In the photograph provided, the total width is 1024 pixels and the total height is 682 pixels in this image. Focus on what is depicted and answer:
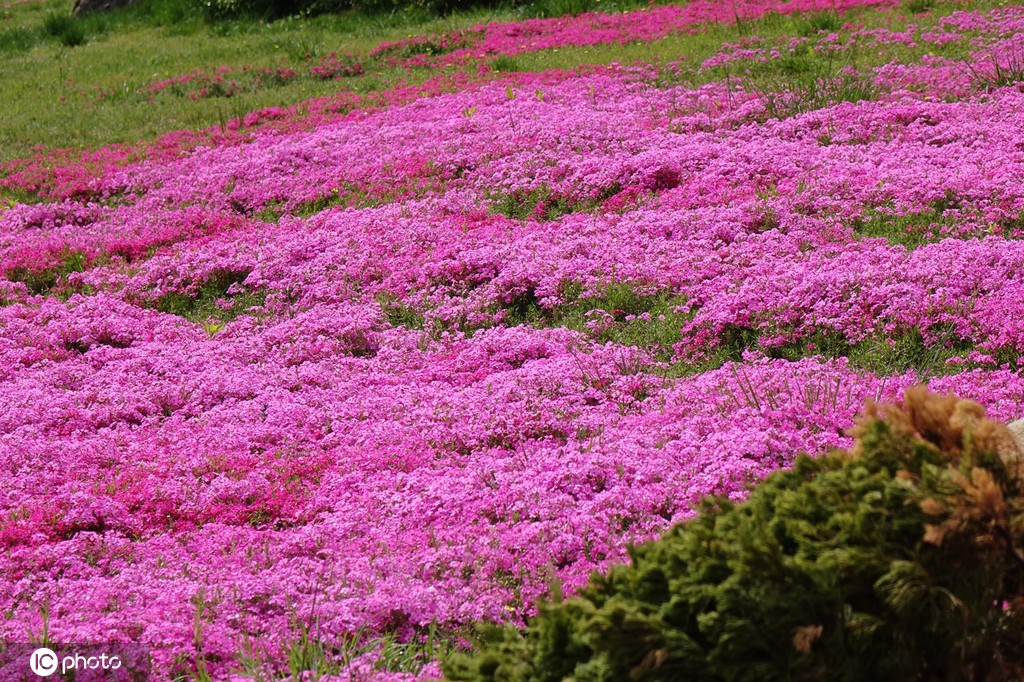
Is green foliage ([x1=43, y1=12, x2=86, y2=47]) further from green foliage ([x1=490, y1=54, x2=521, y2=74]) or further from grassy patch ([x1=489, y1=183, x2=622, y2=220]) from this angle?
grassy patch ([x1=489, y1=183, x2=622, y2=220])

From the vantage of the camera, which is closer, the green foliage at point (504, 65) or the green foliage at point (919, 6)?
the green foliage at point (919, 6)

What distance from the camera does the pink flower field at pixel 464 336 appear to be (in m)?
5.79

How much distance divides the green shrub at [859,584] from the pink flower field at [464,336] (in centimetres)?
221

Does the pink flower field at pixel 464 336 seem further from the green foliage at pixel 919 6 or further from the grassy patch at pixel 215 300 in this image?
the green foliage at pixel 919 6

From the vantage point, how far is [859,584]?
2732 millimetres

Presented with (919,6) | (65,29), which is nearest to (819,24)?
(919,6)

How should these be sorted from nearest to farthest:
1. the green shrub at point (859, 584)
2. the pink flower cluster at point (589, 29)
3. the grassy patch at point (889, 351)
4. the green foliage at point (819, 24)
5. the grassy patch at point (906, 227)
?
1. the green shrub at point (859, 584)
2. the grassy patch at point (889, 351)
3. the grassy patch at point (906, 227)
4. the green foliage at point (819, 24)
5. the pink flower cluster at point (589, 29)

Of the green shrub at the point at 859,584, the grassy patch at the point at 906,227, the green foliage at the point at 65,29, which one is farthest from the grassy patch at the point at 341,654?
the green foliage at the point at 65,29

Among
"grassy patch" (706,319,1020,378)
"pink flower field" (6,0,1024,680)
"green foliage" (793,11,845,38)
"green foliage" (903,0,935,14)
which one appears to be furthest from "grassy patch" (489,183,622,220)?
"green foliage" (903,0,935,14)

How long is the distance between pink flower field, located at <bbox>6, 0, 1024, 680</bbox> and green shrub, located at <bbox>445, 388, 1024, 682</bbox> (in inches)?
A: 87.1

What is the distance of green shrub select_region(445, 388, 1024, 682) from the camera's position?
8.83ft

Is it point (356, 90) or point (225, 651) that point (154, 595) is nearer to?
point (225, 651)

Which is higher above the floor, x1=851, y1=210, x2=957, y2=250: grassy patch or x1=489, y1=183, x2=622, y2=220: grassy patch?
x1=489, y1=183, x2=622, y2=220: grassy patch

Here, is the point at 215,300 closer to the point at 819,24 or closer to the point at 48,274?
the point at 48,274
